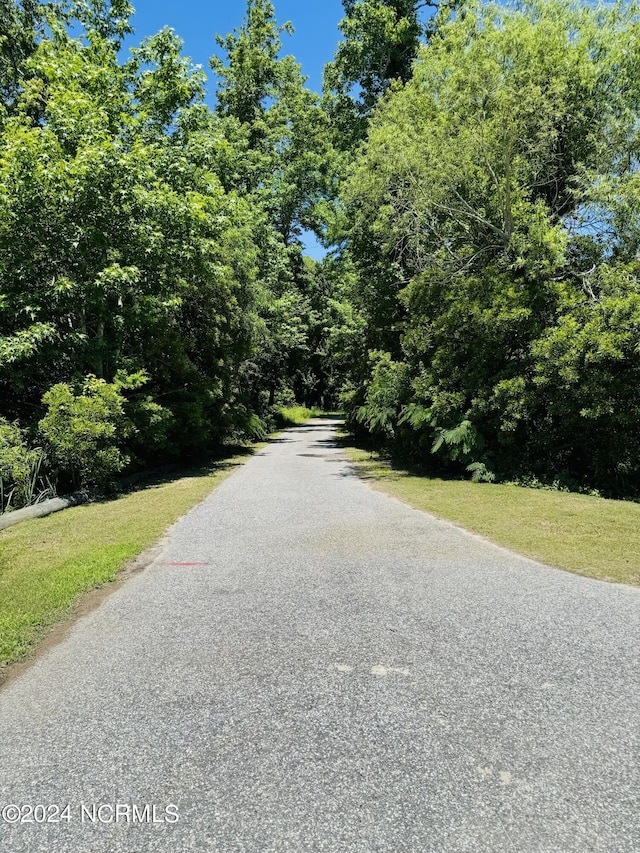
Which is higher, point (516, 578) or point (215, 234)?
point (215, 234)

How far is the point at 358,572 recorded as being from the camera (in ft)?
17.6

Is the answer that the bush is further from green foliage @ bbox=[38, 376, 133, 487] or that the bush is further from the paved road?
the paved road

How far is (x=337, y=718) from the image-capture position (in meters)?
2.81

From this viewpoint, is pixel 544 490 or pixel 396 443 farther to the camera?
pixel 396 443

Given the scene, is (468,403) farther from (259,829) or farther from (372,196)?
(259,829)

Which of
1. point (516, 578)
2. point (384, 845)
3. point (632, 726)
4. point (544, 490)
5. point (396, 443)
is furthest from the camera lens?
point (396, 443)

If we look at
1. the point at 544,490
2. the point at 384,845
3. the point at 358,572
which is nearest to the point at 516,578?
the point at 358,572

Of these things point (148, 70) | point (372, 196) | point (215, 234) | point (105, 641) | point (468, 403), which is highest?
point (148, 70)

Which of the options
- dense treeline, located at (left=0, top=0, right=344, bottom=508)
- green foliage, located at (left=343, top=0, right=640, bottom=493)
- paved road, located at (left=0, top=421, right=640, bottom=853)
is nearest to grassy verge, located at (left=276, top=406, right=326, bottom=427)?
dense treeline, located at (left=0, top=0, right=344, bottom=508)

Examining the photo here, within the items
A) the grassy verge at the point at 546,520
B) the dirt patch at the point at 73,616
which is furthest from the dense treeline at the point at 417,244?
the dirt patch at the point at 73,616

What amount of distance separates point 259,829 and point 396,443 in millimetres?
15281

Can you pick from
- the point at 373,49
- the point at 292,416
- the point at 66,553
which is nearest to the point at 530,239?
the point at 66,553

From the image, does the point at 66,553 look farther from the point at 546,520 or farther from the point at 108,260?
the point at 108,260

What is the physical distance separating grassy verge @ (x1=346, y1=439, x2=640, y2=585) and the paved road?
0.80 metres
